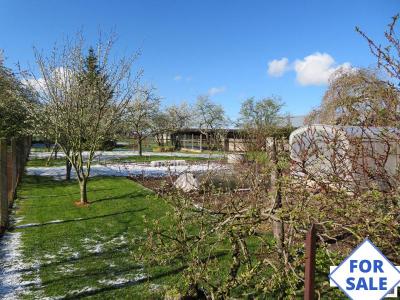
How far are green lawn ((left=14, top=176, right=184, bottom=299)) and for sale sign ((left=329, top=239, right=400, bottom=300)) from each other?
2.26 metres

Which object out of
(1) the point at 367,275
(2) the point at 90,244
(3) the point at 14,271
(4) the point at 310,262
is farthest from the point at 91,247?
(1) the point at 367,275

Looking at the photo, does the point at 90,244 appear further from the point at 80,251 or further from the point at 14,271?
the point at 14,271

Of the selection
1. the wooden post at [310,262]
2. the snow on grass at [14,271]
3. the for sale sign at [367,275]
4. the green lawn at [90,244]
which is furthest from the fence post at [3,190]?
the for sale sign at [367,275]

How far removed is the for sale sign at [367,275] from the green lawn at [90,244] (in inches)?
88.8

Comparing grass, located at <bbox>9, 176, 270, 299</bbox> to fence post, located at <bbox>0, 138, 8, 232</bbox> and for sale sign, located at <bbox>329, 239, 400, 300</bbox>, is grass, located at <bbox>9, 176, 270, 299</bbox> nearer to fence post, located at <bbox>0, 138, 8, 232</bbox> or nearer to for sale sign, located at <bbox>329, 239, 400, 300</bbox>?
fence post, located at <bbox>0, 138, 8, 232</bbox>

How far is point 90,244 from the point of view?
625 centimetres

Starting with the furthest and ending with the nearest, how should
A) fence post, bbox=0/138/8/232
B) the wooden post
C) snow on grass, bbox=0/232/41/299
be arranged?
1. fence post, bbox=0/138/8/232
2. snow on grass, bbox=0/232/41/299
3. the wooden post

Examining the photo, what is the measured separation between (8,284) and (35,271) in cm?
46

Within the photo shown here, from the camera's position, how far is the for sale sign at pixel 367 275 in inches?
80.7

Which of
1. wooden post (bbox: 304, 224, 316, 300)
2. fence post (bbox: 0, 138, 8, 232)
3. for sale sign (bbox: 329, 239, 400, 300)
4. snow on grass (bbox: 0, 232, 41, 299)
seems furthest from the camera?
fence post (bbox: 0, 138, 8, 232)

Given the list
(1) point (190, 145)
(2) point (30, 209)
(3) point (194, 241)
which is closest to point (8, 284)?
(3) point (194, 241)

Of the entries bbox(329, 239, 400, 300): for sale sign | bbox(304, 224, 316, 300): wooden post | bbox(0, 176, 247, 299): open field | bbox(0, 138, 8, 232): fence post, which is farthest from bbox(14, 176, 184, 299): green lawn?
bbox(329, 239, 400, 300): for sale sign

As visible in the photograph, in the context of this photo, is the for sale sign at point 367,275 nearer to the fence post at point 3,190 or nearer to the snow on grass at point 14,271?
the snow on grass at point 14,271

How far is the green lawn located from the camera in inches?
175
